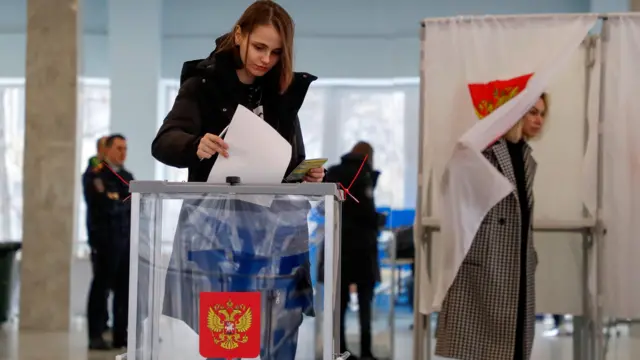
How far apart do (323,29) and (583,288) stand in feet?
15.8

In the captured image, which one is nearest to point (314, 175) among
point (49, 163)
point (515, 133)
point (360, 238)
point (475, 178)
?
point (475, 178)

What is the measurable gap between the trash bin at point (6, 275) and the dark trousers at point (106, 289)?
1544 millimetres

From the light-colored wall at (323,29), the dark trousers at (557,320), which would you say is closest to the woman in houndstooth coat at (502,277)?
the dark trousers at (557,320)

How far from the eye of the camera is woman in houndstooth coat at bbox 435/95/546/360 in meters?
3.33

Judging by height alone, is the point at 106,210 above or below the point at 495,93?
below

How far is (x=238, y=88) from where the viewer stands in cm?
196

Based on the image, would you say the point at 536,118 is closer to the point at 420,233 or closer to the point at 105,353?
the point at 420,233

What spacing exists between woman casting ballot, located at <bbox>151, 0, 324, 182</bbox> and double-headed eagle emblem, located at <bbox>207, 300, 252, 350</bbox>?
1.06 feet

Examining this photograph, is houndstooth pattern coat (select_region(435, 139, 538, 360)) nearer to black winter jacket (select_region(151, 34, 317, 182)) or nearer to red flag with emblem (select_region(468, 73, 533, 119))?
red flag with emblem (select_region(468, 73, 533, 119))

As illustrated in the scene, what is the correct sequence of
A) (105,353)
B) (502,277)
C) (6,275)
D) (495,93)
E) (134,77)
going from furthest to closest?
(134,77)
(6,275)
(105,353)
(495,93)
(502,277)

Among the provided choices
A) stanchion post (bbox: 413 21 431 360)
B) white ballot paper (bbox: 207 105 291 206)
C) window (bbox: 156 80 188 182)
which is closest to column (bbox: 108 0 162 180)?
window (bbox: 156 80 188 182)

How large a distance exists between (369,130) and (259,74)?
21.2 ft

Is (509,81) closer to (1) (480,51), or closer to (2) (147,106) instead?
(1) (480,51)

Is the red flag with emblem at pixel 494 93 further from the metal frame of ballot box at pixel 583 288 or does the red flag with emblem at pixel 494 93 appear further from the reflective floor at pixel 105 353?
the reflective floor at pixel 105 353
